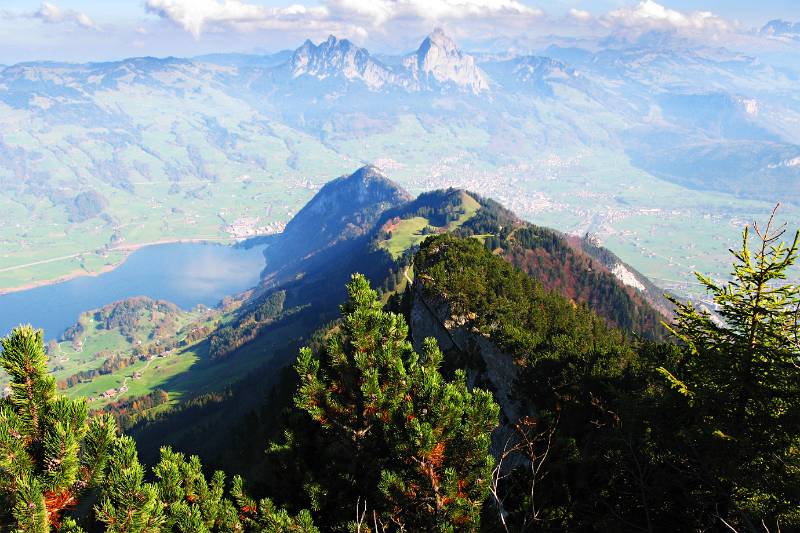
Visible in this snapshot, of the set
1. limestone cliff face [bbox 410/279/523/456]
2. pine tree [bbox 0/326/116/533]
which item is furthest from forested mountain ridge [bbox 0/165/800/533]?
limestone cliff face [bbox 410/279/523/456]

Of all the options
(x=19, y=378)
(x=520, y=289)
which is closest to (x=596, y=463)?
(x=19, y=378)

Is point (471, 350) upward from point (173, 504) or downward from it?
downward

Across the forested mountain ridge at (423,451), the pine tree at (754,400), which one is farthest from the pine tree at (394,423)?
the pine tree at (754,400)

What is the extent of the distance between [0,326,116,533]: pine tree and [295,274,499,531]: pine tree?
257 inches

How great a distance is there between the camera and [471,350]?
56.9m

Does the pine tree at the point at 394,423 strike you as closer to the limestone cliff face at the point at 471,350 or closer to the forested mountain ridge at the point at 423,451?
the forested mountain ridge at the point at 423,451

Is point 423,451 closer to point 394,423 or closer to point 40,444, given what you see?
point 394,423

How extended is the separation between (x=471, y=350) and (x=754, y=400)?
1594 inches

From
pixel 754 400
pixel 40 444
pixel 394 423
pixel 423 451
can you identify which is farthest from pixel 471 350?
pixel 40 444

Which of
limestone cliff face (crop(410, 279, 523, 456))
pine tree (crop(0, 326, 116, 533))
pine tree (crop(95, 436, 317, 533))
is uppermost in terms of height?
pine tree (crop(0, 326, 116, 533))

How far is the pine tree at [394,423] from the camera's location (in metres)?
14.9

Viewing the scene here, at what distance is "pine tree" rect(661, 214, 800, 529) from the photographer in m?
15.6

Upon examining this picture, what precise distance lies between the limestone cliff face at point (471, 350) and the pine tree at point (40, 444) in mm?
39208

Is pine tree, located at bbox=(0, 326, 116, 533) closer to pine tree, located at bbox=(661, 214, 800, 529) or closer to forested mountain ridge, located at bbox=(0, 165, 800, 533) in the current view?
forested mountain ridge, located at bbox=(0, 165, 800, 533)
